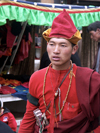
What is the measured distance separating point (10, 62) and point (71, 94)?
17.0ft

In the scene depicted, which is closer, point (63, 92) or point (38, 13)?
point (63, 92)

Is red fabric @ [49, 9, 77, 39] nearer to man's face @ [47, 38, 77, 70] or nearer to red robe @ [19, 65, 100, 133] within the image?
man's face @ [47, 38, 77, 70]

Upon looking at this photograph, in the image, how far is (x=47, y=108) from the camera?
1508 mm

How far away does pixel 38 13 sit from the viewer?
426 centimetres

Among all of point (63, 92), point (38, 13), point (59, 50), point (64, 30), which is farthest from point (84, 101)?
point (38, 13)

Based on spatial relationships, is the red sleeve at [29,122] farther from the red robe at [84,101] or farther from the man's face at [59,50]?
the man's face at [59,50]

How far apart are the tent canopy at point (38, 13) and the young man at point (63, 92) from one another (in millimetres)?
2463

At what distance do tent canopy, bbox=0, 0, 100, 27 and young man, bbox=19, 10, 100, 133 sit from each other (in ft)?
8.08

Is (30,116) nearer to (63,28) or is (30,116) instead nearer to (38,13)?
(63,28)

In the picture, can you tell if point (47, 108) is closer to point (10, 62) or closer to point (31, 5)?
point (31, 5)

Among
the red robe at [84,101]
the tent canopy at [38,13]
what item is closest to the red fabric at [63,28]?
the red robe at [84,101]

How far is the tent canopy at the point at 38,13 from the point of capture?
3.85 meters

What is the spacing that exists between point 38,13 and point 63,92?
10.2 feet

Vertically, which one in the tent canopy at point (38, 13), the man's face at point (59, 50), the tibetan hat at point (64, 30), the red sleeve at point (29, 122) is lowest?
the red sleeve at point (29, 122)
